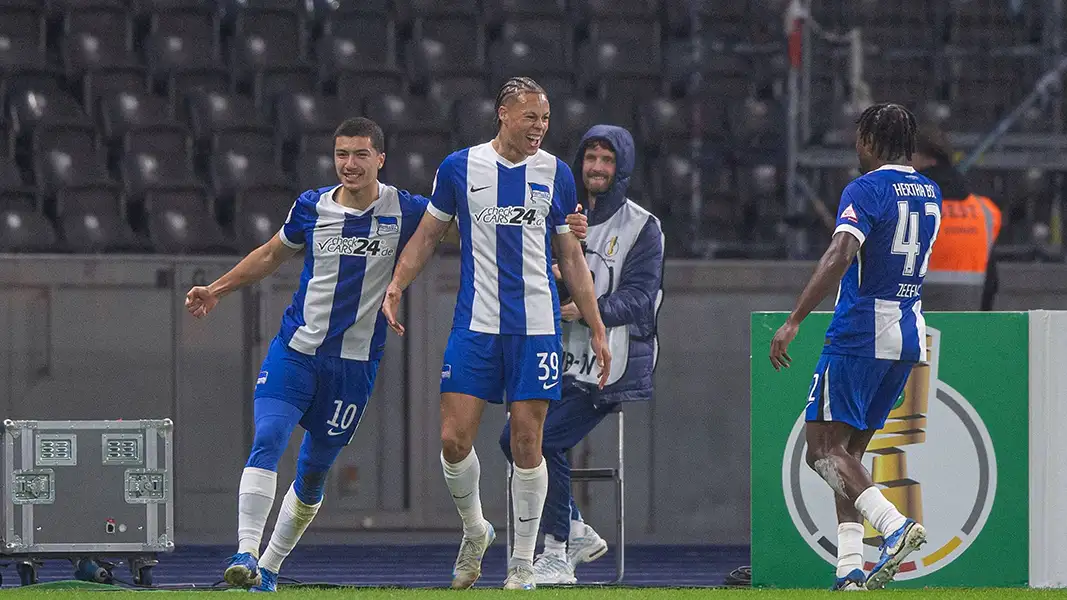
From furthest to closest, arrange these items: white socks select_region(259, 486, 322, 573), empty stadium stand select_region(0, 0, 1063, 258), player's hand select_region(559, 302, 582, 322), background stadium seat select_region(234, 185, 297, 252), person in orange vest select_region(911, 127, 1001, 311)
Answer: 1. empty stadium stand select_region(0, 0, 1063, 258)
2. background stadium seat select_region(234, 185, 297, 252)
3. person in orange vest select_region(911, 127, 1001, 311)
4. player's hand select_region(559, 302, 582, 322)
5. white socks select_region(259, 486, 322, 573)

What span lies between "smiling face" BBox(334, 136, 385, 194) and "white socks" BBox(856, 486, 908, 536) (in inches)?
94.5

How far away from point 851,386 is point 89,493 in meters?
3.76

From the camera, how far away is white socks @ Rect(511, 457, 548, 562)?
6.80m

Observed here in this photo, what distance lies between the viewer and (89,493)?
798 centimetres

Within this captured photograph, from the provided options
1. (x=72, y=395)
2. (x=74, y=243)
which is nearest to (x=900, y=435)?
(x=72, y=395)

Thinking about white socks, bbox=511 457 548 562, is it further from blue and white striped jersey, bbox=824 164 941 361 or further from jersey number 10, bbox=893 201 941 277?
jersey number 10, bbox=893 201 941 277

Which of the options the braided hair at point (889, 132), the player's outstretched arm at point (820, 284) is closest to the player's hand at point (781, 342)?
the player's outstretched arm at point (820, 284)

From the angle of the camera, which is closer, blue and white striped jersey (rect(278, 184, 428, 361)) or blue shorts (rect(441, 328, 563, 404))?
blue shorts (rect(441, 328, 563, 404))

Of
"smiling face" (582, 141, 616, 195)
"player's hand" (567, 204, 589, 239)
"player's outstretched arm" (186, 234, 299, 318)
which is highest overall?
"smiling face" (582, 141, 616, 195)

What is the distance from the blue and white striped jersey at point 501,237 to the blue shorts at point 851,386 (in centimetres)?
110

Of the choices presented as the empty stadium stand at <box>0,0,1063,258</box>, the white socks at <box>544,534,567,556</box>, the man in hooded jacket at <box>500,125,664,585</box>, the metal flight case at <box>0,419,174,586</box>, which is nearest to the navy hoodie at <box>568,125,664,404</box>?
the man in hooded jacket at <box>500,125,664,585</box>

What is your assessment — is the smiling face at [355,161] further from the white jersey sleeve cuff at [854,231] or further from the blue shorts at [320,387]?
the white jersey sleeve cuff at [854,231]

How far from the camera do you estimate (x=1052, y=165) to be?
476 inches

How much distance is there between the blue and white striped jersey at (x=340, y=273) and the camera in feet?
22.3
